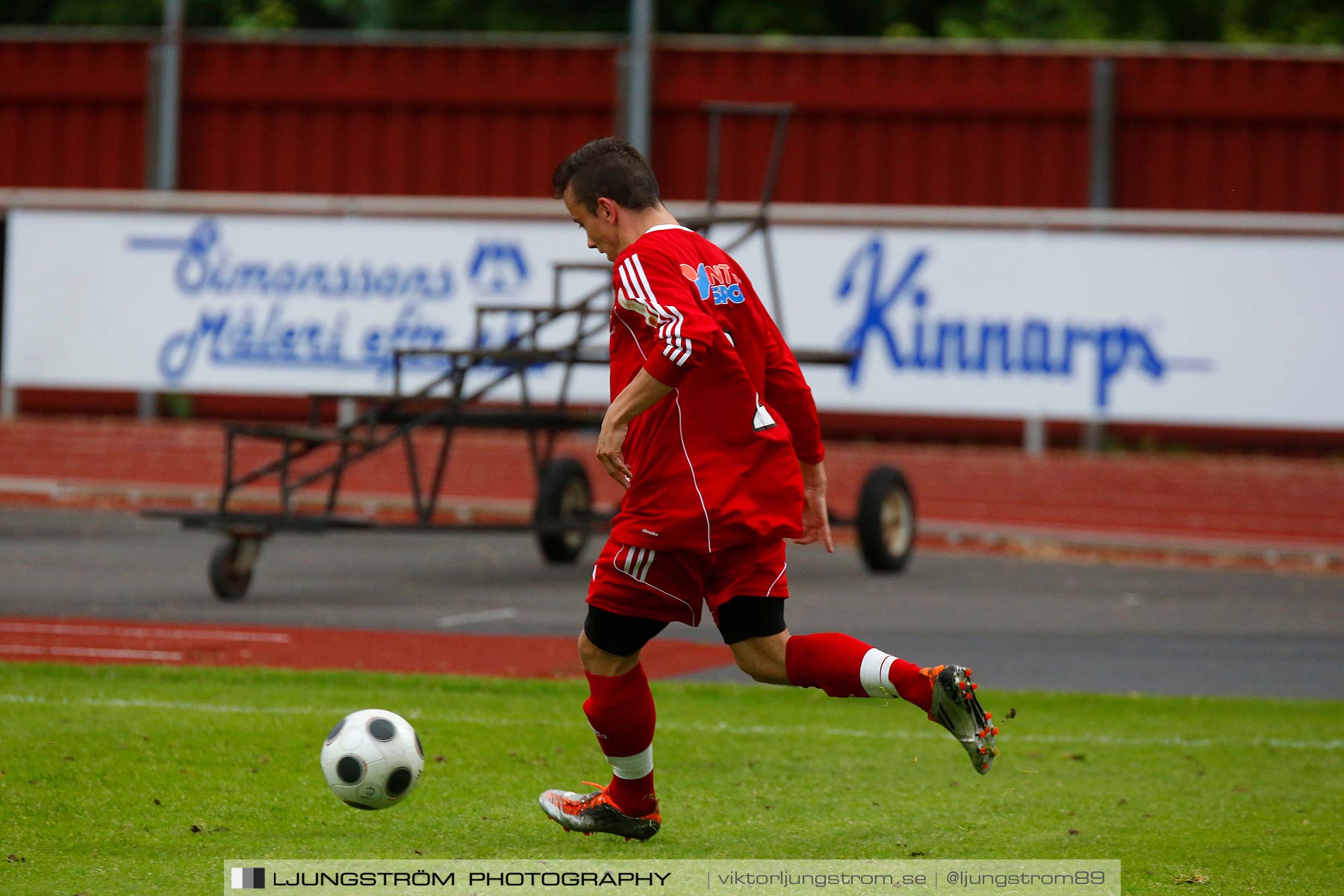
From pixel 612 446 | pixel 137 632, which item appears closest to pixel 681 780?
pixel 612 446

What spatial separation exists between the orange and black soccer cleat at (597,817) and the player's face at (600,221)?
1.46 m

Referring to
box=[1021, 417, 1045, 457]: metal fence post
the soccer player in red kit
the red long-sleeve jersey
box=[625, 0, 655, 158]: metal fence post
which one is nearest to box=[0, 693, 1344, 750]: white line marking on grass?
the soccer player in red kit

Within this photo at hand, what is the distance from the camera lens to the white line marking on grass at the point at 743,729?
23.5ft

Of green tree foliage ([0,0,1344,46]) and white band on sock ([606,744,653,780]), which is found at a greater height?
green tree foliage ([0,0,1344,46])

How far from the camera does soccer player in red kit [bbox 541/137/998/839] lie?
4711 mm

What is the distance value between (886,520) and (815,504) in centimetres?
813

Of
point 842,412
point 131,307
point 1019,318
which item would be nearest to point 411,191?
point 131,307

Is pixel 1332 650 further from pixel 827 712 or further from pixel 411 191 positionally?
pixel 411 191

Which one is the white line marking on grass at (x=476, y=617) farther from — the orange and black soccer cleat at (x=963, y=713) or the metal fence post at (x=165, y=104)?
the metal fence post at (x=165, y=104)

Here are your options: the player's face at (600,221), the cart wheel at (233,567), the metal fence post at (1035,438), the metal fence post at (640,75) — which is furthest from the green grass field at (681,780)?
the metal fence post at (640,75)

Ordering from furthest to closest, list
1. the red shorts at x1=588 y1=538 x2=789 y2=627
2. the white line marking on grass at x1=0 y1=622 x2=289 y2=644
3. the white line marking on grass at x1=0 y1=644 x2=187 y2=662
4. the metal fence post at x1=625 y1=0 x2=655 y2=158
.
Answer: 1. the metal fence post at x1=625 y1=0 x2=655 y2=158
2. the white line marking on grass at x1=0 y1=622 x2=289 y2=644
3. the white line marking on grass at x1=0 y1=644 x2=187 y2=662
4. the red shorts at x1=588 y1=538 x2=789 y2=627

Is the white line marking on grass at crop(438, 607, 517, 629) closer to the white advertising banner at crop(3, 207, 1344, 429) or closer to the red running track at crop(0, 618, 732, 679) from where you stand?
the red running track at crop(0, 618, 732, 679)

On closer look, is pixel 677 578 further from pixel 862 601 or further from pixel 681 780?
pixel 862 601

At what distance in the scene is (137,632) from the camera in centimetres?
961
